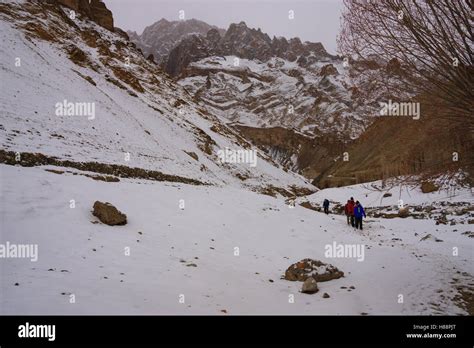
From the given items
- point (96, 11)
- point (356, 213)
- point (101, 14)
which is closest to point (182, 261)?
point (356, 213)

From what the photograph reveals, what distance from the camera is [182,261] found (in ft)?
30.7

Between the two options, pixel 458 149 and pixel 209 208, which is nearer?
pixel 458 149

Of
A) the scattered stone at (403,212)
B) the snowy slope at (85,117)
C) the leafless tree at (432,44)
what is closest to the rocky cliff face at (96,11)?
the snowy slope at (85,117)

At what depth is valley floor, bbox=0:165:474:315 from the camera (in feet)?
20.7

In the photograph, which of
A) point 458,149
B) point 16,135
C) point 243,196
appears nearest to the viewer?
point 458,149

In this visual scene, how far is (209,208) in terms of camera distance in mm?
16828

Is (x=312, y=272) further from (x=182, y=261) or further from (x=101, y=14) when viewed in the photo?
(x=101, y=14)

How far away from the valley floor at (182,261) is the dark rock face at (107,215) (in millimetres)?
270

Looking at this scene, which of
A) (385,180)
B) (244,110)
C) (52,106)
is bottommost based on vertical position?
(385,180)

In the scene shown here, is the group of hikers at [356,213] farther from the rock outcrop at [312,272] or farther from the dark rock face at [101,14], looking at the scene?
the dark rock face at [101,14]

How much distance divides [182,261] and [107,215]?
3.31 m

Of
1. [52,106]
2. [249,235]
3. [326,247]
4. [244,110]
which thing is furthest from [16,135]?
[244,110]
